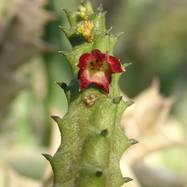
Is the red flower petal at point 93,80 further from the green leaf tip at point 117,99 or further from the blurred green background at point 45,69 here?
the blurred green background at point 45,69

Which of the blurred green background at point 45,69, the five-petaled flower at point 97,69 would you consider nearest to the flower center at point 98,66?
the five-petaled flower at point 97,69

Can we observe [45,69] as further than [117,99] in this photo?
Yes

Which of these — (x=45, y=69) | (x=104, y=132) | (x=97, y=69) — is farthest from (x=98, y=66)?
(x=45, y=69)

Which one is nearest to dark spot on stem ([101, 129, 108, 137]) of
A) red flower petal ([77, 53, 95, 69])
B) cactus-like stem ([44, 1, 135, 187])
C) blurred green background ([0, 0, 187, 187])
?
cactus-like stem ([44, 1, 135, 187])

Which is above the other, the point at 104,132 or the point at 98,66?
the point at 98,66

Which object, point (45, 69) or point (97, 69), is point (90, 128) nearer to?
point (97, 69)

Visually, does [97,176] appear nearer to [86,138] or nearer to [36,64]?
[86,138]

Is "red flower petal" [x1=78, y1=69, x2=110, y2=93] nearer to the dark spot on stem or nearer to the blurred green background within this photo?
the dark spot on stem
